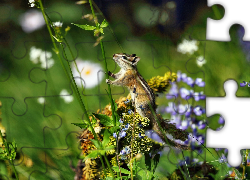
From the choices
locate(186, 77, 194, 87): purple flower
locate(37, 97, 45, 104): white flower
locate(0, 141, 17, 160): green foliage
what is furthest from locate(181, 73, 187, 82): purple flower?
locate(0, 141, 17, 160): green foliage

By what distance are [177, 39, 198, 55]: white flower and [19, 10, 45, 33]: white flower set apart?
0.89m

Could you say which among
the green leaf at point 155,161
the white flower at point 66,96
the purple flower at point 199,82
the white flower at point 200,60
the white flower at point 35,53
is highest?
the white flower at point 35,53

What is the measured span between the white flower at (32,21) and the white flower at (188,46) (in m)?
0.89

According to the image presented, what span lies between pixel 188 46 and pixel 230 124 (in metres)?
0.53

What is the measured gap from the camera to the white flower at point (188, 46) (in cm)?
163

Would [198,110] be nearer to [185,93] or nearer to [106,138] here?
[185,93]

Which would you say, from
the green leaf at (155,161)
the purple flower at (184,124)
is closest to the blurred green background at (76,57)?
the purple flower at (184,124)

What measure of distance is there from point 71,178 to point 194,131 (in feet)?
2.84

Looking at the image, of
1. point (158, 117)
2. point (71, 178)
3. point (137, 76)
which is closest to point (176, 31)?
point (137, 76)

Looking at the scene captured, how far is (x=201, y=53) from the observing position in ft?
5.37

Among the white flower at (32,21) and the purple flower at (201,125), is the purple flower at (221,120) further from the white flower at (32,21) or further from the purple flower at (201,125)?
the white flower at (32,21)

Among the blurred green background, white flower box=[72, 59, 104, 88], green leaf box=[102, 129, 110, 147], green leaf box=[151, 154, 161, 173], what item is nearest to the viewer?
green leaf box=[102, 129, 110, 147]

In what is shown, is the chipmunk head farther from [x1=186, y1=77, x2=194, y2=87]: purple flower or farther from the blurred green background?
[x1=186, y1=77, x2=194, y2=87]: purple flower

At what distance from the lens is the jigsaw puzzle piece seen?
163cm
